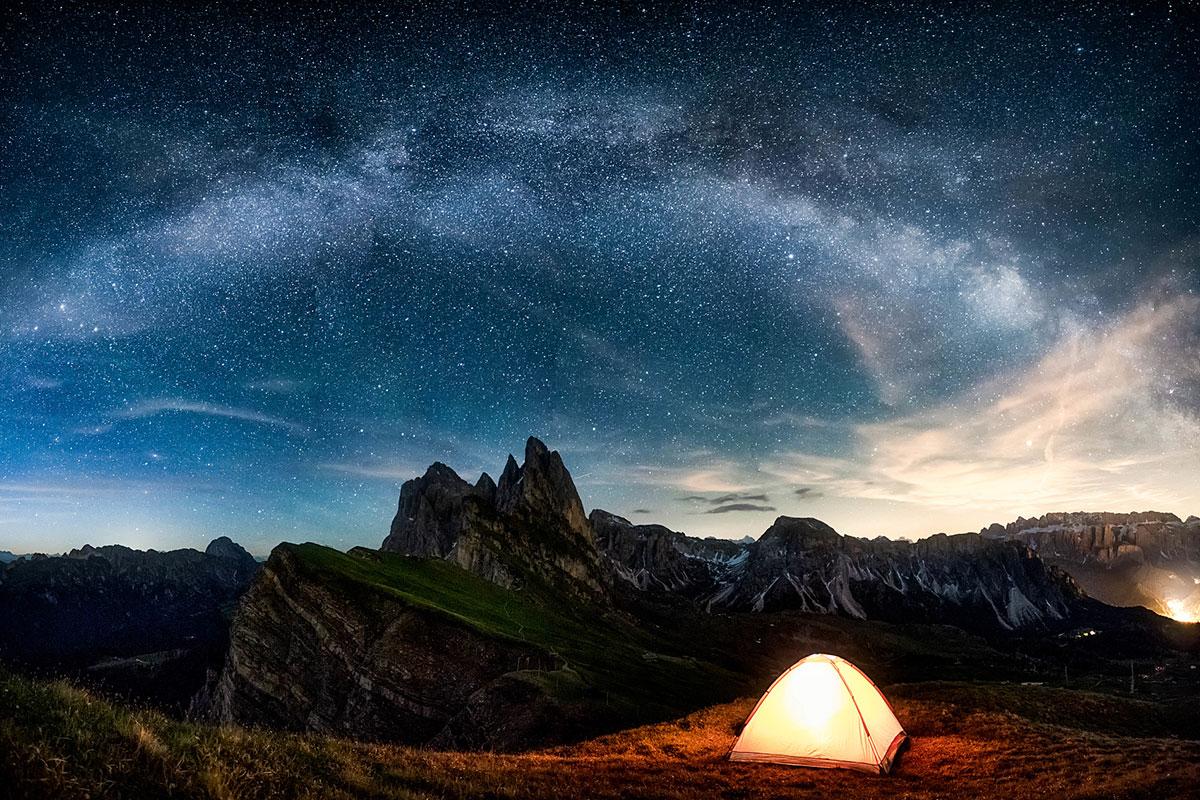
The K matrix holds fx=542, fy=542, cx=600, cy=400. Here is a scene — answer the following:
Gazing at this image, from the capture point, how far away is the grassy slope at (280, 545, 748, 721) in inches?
2064

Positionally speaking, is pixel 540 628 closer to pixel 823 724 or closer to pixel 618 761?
pixel 618 761

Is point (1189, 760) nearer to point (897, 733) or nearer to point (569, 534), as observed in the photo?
point (897, 733)

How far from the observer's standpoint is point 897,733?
20797 mm

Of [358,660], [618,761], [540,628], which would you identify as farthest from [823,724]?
[540,628]

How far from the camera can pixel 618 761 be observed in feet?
60.9

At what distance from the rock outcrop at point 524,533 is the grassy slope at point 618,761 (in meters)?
86.9

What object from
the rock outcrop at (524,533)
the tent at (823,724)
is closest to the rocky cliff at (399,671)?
the tent at (823,724)

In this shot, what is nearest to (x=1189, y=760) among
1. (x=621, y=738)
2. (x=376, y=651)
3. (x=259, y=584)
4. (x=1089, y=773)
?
(x=1089, y=773)

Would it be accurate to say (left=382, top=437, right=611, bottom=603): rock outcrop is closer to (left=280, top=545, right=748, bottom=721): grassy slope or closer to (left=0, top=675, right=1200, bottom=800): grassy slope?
(left=280, top=545, right=748, bottom=721): grassy slope

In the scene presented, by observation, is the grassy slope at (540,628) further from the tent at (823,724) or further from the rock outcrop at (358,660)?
the tent at (823,724)

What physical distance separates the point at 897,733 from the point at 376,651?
42.8 metres

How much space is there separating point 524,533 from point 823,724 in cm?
12967

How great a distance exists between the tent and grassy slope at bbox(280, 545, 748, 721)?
17.2 metres

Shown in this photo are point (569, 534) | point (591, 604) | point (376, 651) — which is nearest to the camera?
point (376, 651)
